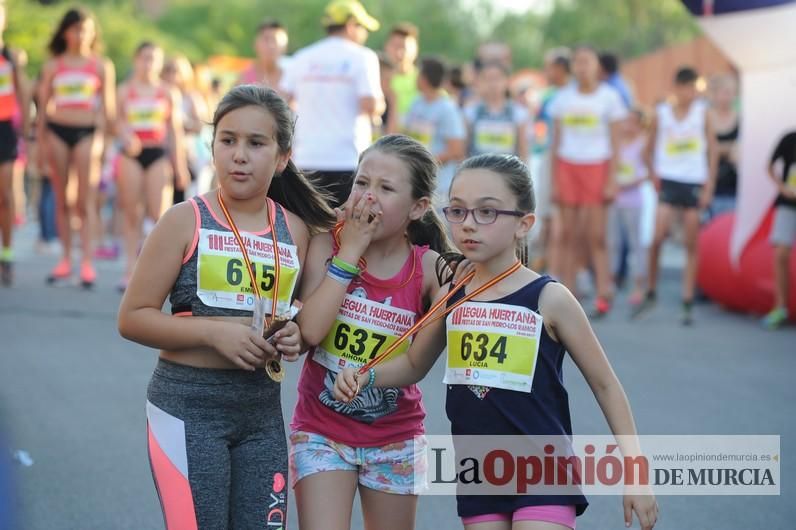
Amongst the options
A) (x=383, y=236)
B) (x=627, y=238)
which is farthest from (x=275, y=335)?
(x=627, y=238)

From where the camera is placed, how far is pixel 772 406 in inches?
292

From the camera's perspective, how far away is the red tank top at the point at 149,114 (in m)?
11.3

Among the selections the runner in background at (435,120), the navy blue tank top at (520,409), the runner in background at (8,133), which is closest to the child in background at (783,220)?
the runner in background at (435,120)

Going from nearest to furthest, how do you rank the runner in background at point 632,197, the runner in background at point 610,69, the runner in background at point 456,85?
the runner in background at point 610,69
the runner in background at point 632,197
the runner in background at point 456,85

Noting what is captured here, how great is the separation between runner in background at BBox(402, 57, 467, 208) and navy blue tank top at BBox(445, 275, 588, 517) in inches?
298

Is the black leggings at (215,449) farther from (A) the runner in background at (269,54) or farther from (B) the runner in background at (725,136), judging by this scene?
(B) the runner in background at (725,136)

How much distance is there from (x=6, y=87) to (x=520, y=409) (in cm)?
865

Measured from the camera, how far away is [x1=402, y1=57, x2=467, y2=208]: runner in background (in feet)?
36.6

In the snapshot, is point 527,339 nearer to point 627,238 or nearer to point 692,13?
point 692,13

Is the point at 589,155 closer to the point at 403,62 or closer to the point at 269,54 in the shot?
the point at 403,62

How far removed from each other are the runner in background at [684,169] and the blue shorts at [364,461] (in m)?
7.58

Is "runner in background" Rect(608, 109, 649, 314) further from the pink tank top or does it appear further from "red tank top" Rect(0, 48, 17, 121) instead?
the pink tank top

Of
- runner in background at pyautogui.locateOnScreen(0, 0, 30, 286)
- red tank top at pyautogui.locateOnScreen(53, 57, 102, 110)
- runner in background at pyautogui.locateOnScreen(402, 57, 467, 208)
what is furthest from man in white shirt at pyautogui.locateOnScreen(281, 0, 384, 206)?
runner in background at pyautogui.locateOnScreen(0, 0, 30, 286)

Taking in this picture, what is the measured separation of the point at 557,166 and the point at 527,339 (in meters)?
8.07
